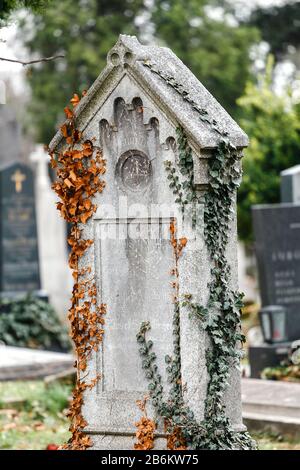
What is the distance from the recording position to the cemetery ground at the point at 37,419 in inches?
323

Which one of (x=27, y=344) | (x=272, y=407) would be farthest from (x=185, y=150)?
(x=27, y=344)

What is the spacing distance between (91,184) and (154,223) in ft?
1.79

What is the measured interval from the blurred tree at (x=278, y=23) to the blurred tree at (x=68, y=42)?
15.9ft

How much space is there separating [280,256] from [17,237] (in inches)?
217

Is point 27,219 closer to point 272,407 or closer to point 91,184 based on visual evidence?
point 272,407

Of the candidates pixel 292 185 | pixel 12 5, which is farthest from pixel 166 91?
pixel 292 185

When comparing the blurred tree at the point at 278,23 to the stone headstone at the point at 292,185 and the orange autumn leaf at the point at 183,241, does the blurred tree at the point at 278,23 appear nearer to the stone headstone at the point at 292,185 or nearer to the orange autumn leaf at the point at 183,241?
the stone headstone at the point at 292,185

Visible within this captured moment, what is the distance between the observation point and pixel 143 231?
6430 millimetres

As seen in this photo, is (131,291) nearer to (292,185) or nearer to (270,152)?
(292,185)

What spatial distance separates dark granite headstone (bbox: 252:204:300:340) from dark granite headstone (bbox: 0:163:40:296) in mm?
5158

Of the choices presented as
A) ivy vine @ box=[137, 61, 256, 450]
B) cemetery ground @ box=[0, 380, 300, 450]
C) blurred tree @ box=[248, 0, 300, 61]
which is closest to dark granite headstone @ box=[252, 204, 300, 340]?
cemetery ground @ box=[0, 380, 300, 450]

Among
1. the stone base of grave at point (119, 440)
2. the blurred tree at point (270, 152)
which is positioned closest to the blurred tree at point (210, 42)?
the blurred tree at point (270, 152)

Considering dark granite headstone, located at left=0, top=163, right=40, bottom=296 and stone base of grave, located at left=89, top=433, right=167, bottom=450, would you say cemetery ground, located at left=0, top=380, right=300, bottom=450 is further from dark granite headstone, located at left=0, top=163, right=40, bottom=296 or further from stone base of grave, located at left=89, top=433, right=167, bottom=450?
dark granite headstone, located at left=0, top=163, right=40, bottom=296

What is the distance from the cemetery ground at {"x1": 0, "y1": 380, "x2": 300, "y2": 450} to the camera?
8.20 meters
